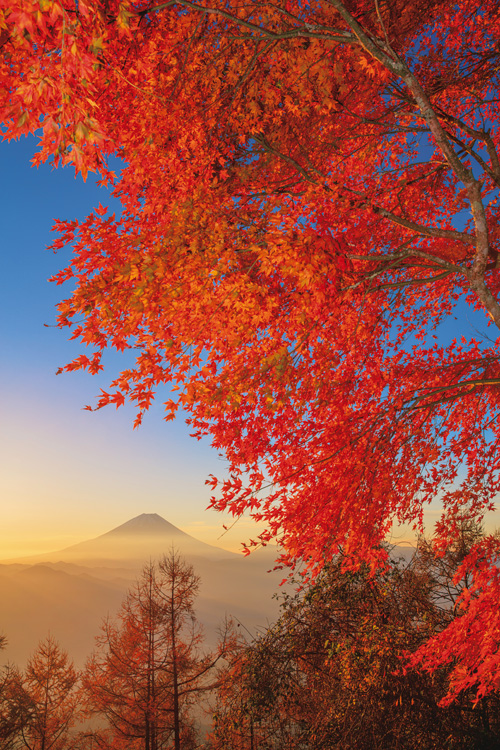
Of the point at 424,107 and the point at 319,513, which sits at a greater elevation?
the point at 424,107

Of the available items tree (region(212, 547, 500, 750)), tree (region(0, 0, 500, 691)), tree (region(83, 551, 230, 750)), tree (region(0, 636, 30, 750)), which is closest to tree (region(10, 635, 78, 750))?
tree (region(0, 636, 30, 750))

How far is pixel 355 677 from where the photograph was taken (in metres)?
7.70

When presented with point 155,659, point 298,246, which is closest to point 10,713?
point 155,659

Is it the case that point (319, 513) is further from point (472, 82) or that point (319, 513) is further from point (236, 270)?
point (472, 82)

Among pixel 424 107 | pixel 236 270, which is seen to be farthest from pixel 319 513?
pixel 424 107

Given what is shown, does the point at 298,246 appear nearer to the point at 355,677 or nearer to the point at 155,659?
the point at 355,677

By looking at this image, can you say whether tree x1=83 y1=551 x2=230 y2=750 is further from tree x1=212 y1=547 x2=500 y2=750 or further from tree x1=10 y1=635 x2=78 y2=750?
tree x1=212 y1=547 x2=500 y2=750

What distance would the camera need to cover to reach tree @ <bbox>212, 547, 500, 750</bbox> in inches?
296

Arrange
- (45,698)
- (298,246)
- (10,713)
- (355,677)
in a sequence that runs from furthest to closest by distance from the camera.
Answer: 1. (45,698)
2. (10,713)
3. (355,677)
4. (298,246)

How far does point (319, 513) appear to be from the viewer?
563 centimetres

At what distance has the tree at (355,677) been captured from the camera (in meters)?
7.53

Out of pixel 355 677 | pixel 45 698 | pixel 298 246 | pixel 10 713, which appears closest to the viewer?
pixel 298 246

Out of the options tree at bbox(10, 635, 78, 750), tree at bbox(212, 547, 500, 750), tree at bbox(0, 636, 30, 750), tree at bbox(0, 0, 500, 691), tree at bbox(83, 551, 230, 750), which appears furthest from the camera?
tree at bbox(10, 635, 78, 750)

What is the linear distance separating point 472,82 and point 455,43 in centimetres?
126
